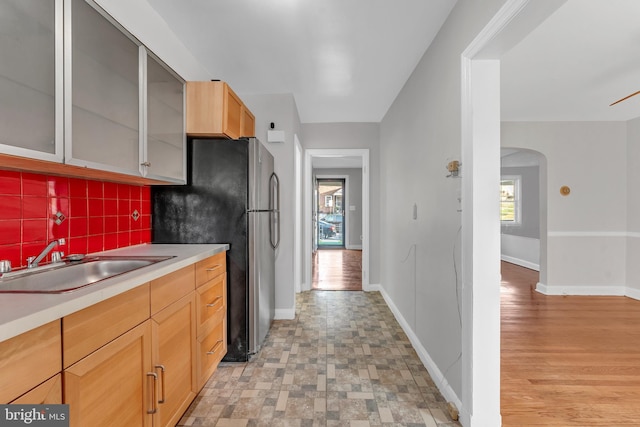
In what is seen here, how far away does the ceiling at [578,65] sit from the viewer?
2070mm

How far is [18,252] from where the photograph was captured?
52.7 inches

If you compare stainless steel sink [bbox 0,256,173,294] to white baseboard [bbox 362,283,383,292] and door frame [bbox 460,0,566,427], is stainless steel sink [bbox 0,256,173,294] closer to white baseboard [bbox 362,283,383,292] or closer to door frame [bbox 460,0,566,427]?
door frame [bbox 460,0,566,427]

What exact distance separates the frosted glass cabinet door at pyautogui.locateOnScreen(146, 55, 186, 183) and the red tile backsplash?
0.31m

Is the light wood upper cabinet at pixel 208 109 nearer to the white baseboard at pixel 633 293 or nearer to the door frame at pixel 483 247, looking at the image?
the door frame at pixel 483 247

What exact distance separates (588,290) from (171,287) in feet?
18.3

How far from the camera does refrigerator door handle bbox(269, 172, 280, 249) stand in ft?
9.62

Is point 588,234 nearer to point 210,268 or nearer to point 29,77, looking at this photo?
point 210,268

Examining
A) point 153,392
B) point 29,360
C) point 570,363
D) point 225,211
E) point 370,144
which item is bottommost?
point 570,363

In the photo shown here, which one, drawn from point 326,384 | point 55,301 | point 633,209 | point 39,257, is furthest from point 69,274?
point 633,209

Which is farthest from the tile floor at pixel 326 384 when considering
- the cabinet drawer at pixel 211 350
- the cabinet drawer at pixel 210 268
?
the cabinet drawer at pixel 210 268

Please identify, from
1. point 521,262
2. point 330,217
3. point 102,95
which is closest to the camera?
point 102,95

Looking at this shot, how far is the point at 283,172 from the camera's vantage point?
3395 millimetres

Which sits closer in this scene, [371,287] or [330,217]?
[371,287]

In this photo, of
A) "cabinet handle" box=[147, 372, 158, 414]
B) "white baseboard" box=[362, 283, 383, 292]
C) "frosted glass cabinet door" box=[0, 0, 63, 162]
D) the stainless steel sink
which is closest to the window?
"white baseboard" box=[362, 283, 383, 292]
